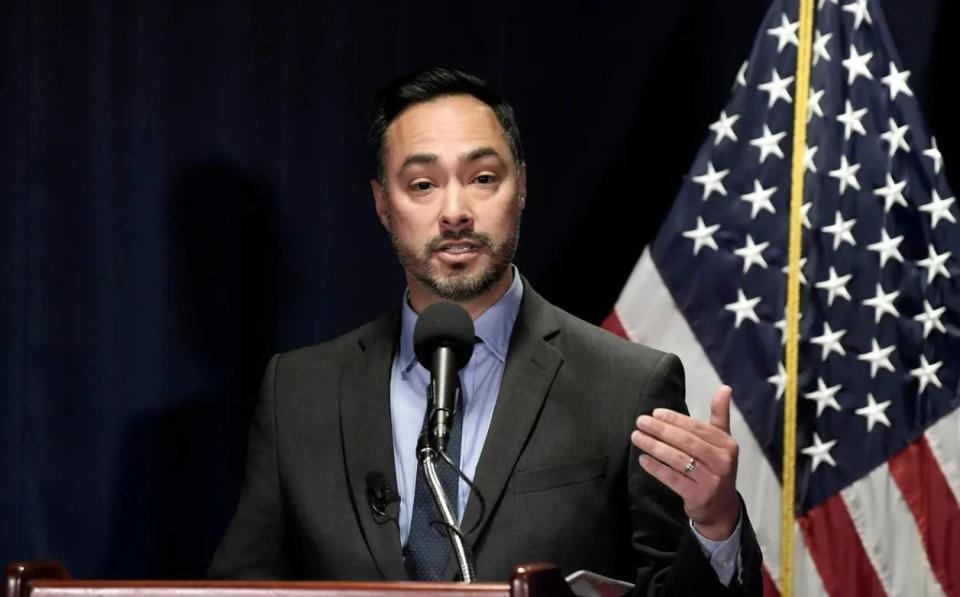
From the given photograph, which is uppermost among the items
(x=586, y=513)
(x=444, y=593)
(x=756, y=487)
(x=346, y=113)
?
(x=346, y=113)

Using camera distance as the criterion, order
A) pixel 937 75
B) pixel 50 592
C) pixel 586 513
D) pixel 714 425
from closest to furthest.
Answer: pixel 50 592 < pixel 714 425 < pixel 586 513 < pixel 937 75

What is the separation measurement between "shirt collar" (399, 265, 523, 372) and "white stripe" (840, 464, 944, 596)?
2.90ft

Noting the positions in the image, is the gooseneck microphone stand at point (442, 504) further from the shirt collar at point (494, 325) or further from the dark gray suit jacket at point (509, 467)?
the shirt collar at point (494, 325)

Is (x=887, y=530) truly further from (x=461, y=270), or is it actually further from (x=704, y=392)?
(x=461, y=270)

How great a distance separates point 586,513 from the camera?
79.4 inches

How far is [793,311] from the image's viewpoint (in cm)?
273

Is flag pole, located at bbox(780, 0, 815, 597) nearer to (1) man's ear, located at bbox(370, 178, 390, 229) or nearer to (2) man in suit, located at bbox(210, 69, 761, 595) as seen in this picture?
(2) man in suit, located at bbox(210, 69, 761, 595)

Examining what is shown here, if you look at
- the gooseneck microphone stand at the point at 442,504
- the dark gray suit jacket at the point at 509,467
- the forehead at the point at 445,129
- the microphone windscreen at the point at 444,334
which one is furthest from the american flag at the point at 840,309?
the gooseneck microphone stand at the point at 442,504

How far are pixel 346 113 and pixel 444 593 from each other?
6.37ft

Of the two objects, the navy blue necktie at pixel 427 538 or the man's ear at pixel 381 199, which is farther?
the man's ear at pixel 381 199

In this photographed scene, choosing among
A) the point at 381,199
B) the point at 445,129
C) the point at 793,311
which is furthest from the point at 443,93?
the point at 793,311

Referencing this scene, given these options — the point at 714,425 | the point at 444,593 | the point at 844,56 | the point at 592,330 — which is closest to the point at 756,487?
the point at 592,330

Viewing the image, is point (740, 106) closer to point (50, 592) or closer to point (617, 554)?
point (617, 554)

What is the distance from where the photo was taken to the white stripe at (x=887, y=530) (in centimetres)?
269
